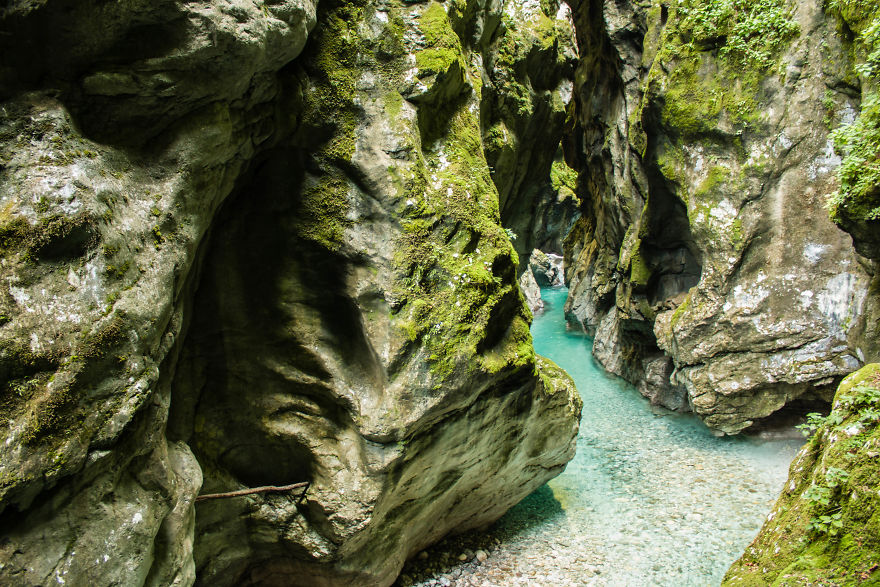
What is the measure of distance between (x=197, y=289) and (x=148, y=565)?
2.60m

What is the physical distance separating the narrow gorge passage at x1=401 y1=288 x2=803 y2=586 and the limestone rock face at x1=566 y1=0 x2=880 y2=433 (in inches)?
37.6

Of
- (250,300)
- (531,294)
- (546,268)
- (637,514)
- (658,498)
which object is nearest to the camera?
(250,300)

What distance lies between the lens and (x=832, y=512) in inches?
123

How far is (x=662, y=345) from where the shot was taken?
1073cm

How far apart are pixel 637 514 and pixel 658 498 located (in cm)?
67

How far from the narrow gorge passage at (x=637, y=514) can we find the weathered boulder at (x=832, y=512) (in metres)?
3.33

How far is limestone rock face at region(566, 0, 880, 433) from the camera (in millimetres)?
8219

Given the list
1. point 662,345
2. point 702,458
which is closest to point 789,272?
point 662,345

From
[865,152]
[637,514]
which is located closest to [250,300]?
[637,514]

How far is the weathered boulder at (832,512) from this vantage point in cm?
285

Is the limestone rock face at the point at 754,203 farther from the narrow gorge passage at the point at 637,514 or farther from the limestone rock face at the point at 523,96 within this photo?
the limestone rock face at the point at 523,96

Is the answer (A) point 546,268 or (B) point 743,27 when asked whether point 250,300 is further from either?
(A) point 546,268

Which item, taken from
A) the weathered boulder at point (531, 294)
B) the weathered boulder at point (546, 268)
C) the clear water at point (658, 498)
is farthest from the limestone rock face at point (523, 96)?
the weathered boulder at point (546, 268)

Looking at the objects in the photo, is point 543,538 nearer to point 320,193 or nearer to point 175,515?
point 175,515
